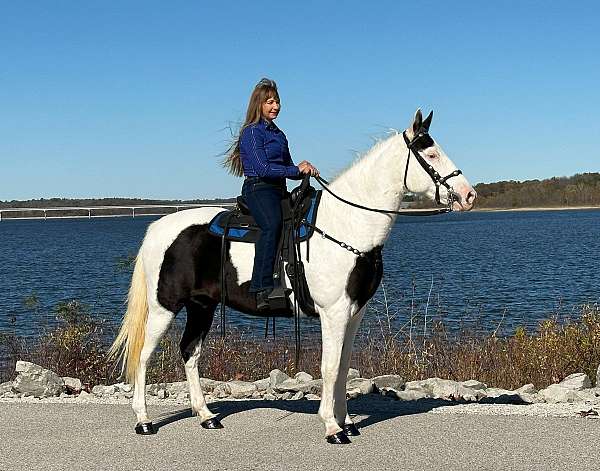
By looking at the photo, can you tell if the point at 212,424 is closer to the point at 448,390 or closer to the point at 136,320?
the point at 136,320

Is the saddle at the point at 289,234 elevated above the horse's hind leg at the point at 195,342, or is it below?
above

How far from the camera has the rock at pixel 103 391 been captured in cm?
992

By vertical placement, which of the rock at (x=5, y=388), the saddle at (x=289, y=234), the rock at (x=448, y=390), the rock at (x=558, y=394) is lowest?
the rock at (x=5, y=388)

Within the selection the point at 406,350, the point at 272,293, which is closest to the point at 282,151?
the point at 272,293

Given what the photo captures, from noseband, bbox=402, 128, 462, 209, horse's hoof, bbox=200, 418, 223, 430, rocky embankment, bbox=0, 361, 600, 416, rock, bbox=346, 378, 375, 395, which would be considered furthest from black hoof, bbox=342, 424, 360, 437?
noseband, bbox=402, 128, 462, 209

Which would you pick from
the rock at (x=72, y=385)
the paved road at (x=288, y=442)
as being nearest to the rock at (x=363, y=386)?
the paved road at (x=288, y=442)

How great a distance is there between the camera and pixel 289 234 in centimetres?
725

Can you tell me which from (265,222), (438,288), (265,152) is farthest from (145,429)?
(438,288)

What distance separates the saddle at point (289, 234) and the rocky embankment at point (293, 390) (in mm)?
2498

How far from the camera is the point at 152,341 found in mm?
Answer: 7879

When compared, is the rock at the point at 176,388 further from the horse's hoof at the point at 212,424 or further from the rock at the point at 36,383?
the horse's hoof at the point at 212,424

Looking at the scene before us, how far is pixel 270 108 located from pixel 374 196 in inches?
52.1

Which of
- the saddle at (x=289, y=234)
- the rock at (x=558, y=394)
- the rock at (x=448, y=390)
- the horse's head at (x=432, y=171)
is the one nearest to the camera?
the horse's head at (x=432, y=171)

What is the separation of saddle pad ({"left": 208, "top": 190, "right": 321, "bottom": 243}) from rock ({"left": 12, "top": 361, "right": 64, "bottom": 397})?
3.74 m
